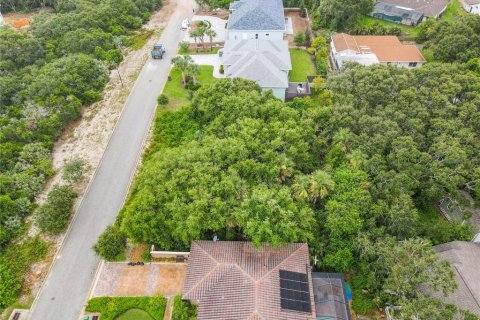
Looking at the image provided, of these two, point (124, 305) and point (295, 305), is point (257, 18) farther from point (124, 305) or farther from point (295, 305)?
point (124, 305)

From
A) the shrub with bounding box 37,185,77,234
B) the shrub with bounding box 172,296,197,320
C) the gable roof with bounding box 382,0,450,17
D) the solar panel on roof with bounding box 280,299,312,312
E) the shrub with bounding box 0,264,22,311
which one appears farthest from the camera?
the gable roof with bounding box 382,0,450,17

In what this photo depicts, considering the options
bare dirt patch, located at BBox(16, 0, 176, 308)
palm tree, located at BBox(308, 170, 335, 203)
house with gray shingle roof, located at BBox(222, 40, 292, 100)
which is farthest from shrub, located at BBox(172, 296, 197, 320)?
house with gray shingle roof, located at BBox(222, 40, 292, 100)

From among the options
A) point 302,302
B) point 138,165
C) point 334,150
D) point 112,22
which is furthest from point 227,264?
point 112,22

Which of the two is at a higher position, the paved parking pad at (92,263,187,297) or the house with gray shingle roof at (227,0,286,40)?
the house with gray shingle roof at (227,0,286,40)

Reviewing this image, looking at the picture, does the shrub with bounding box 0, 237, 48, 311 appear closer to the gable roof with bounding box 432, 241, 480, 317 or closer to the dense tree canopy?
the dense tree canopy

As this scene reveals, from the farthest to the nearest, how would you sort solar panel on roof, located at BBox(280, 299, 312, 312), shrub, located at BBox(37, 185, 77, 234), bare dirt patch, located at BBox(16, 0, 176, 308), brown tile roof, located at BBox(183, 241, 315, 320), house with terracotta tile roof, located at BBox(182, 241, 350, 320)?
1. shrub, located at BBox(37, 185, 77, 234)
2. bare dirt patch, located at BBox(16, 0, 176, 308)
3. solar panel on roof, located at BBox(280, 299, 312, 312)
4. house with terracotta tile roof, located at BBox(182, 241, 350, 320)
5. brown tile roof, located at BBox(183, 241, 315, 320)

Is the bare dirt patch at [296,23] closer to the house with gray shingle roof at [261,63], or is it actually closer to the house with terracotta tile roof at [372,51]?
the house with terracotta tile roof at [372,51]

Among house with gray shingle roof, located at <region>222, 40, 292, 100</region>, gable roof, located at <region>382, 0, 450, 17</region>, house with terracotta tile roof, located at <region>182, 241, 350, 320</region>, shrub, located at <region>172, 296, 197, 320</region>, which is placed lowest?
shrub, located at <region>172, 296, 197, 320</region>
